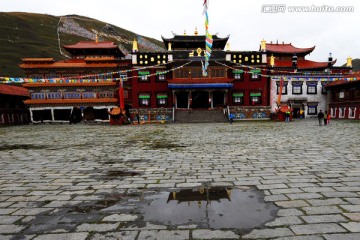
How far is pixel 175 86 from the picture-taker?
34.7 meters

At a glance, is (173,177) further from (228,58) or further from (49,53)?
(49,53)

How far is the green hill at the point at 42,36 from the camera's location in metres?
69.4

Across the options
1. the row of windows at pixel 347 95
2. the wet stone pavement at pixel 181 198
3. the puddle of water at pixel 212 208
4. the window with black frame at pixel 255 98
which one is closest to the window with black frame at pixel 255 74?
the window with black frame at pixel 255 98

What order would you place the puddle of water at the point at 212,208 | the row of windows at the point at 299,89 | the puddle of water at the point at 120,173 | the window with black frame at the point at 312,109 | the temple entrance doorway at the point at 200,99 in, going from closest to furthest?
1. the puddle of water at the point at 212,208
2. the puddle of water at the point at 120,173
3. the temple entrance doorway at the point at 200,99
4. the row of windows at the point at 299,89
5. the window with black frame at the point at 312,109

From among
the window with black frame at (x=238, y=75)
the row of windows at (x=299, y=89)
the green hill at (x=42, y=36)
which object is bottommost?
the row of windows at (x=299, y=89)

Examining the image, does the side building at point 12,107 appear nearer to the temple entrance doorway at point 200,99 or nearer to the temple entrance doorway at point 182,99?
the temple entrance doorway at point 182,99

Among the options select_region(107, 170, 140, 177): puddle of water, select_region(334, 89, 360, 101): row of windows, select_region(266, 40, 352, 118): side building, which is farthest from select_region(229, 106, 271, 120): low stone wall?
select_region(107, 170, 140, 177): puddle of water

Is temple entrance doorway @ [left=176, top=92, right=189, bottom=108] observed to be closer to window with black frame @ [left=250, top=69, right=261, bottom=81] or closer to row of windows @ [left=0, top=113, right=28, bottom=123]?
window with black frame @ [left=250, top=69, right=261, bottom=81]

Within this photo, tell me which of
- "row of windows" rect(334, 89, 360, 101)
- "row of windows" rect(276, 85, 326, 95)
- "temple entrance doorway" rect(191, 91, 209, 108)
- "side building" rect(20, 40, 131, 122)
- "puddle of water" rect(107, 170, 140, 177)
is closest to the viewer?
"puddle of water" rect(107, 170, 140, 177)

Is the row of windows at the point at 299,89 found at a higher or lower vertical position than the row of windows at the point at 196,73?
lower

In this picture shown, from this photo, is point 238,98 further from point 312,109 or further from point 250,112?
point 312,109

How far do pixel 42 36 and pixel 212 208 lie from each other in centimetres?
10701

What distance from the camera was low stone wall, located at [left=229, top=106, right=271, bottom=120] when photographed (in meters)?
35.3

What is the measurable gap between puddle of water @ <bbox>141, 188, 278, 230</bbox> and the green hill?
67.7 meters
